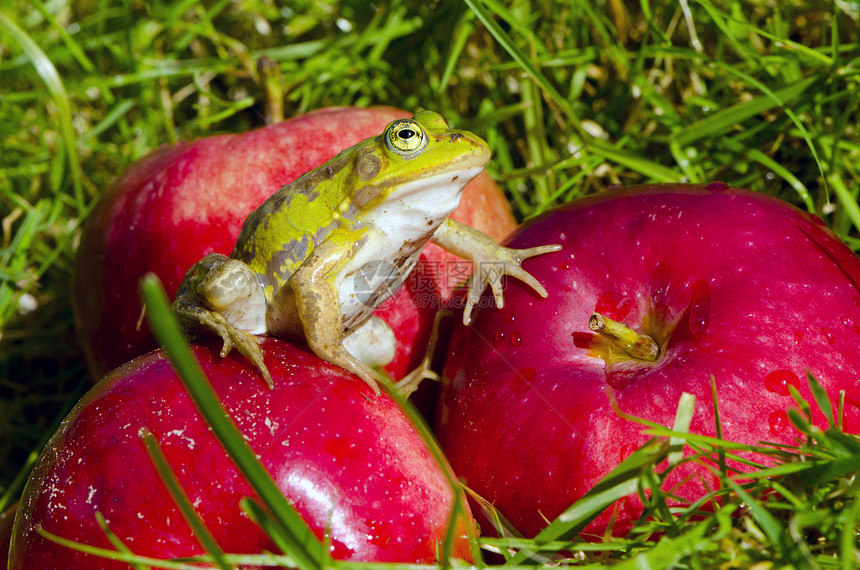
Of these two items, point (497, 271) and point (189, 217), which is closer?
point (497, 271)

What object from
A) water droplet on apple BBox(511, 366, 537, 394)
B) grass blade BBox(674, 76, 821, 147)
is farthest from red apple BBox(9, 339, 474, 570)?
grass blade BBox(674, 76, 821, 147)

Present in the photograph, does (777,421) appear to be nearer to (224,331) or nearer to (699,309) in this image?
(699,309)

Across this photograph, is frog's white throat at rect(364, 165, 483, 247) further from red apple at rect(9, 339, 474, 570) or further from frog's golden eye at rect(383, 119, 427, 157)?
red apple at rect(9, 339, 474, 570)

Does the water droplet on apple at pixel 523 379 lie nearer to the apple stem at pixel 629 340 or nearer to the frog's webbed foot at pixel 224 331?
the apple stem at pixel 629 340

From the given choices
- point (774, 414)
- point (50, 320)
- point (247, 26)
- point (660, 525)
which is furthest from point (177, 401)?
point (247, 26)

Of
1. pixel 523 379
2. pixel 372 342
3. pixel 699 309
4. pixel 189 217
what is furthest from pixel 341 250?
pixel 699 309

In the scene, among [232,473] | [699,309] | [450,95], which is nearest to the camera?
[232,473]
